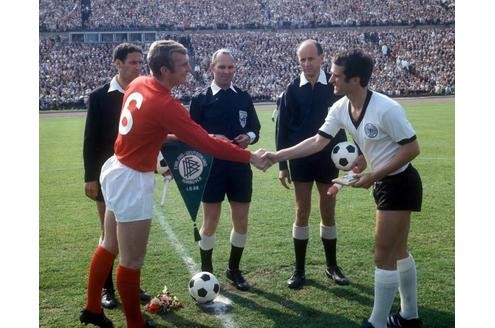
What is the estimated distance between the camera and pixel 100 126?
15.7 ft

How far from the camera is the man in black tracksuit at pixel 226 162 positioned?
17.0 feet

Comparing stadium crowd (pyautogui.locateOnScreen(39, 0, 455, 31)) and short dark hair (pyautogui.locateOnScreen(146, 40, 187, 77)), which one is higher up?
→ stadium crowd (pyautogui.locateOnScreen(39, 0, 455, 31))

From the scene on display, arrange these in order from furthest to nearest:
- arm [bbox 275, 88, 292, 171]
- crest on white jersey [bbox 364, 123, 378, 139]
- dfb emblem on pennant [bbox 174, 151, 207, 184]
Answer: arm [bbox 275, 88, 292, 171] → dfb emblem on pennant [bbox 174, 151, 207, 184] → crest on white jersey [bbox 364, 123, 378, 139]

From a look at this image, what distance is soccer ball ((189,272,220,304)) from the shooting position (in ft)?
15.2

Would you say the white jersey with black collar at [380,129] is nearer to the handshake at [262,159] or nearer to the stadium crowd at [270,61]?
the handshake at [262,159]

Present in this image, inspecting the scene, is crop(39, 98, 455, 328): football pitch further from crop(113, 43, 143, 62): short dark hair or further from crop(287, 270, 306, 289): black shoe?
crop(113, 43, 143, 62): short dark hair

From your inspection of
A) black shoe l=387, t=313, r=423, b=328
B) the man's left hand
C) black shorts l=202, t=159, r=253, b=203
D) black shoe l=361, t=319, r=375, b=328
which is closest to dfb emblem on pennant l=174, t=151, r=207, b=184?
black shorts l=202, t=159, r=253, b=203

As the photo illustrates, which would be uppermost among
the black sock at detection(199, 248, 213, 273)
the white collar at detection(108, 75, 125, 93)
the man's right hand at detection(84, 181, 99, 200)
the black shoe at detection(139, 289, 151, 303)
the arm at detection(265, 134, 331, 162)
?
the white collar at detection(108, 75, 125, 93)

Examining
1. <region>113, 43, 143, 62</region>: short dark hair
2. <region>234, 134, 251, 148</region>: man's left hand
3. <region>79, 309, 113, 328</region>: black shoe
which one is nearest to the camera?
<region>79, 309, 113, 328</region>: black shoe

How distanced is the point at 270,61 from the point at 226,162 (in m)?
31.2

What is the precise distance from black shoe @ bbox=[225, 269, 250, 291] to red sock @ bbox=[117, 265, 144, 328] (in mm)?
1290

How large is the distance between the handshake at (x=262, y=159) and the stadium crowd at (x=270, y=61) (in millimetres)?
22214

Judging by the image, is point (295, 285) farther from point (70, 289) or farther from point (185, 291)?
point (70, 289)
